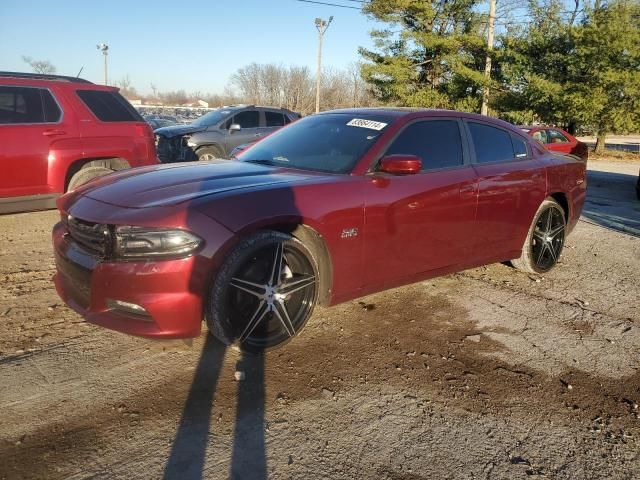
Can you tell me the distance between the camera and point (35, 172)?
5691 millimetres

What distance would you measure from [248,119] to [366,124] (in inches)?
361

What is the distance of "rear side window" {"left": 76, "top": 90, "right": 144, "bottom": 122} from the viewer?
634 cm

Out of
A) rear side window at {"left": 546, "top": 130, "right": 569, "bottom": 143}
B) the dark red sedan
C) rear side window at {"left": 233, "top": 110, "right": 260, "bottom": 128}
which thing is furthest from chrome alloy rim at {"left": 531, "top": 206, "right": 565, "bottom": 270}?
rear side window at {"left": 546, "top": 130, "right": 569, "bottom": 143}

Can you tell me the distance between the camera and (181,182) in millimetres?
3174

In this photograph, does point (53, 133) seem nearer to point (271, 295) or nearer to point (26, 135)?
point (26, 135)

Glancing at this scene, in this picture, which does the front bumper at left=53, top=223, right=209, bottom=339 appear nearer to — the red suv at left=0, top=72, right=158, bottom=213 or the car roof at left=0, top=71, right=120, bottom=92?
the red suv at left=0, top=72, right=158, bottom=213

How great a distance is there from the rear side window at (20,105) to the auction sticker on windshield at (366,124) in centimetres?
402

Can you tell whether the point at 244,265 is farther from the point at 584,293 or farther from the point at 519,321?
the point at 584,293

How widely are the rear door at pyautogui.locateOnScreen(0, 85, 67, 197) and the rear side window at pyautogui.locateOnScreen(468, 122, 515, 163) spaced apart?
15.4ft

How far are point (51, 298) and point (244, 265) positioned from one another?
208 cm

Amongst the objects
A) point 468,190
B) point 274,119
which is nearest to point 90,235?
Answer: point 468,190

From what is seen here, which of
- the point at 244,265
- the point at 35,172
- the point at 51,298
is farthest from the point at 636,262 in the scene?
the point at 35,172

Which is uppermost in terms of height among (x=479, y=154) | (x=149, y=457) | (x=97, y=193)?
(x=479, y=154)

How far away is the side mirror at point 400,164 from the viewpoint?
3.42 metres
